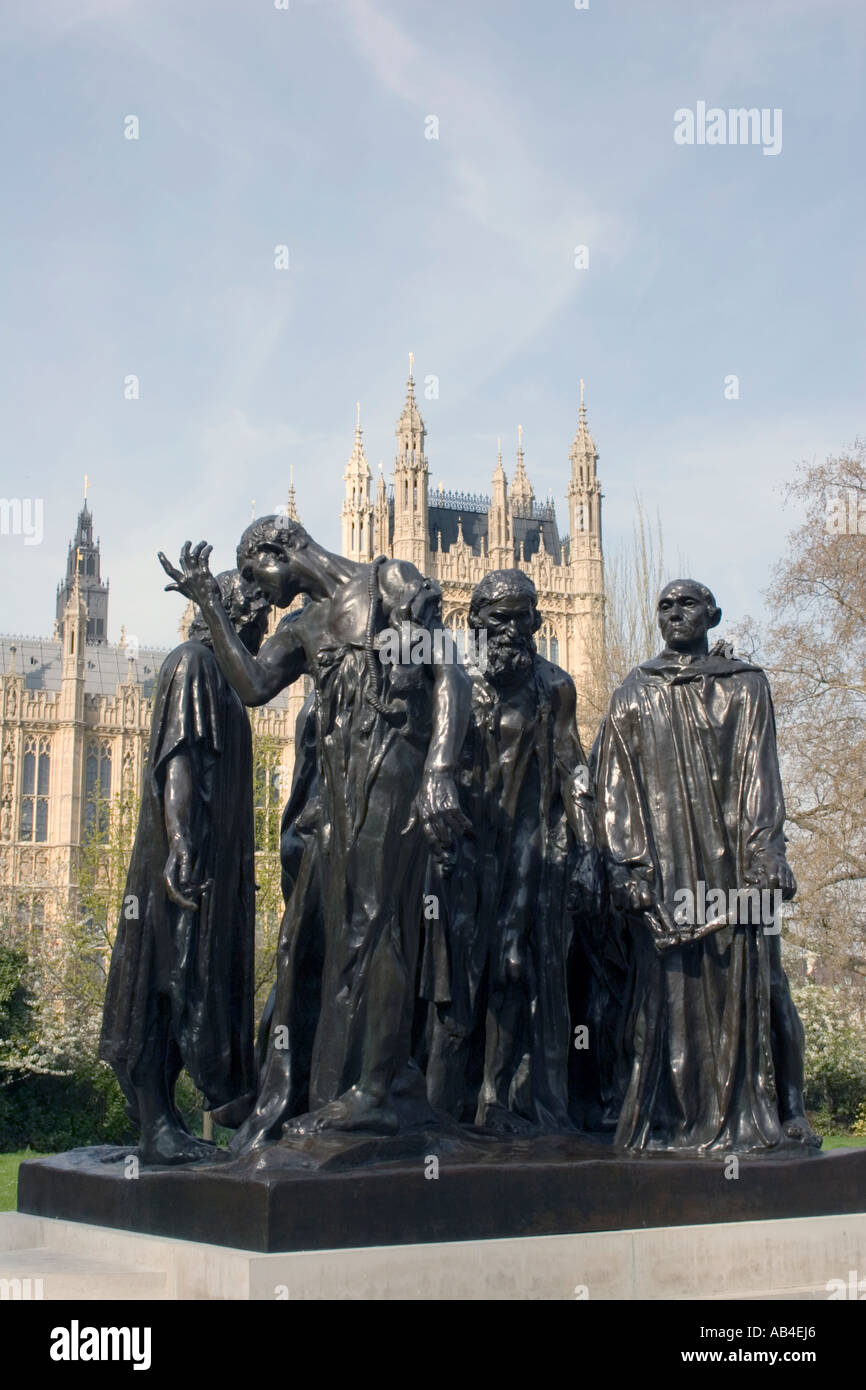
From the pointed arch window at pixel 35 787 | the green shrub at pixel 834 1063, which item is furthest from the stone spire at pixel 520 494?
the green shrub at pixel 834 1063

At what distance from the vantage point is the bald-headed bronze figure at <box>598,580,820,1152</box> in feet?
20.0

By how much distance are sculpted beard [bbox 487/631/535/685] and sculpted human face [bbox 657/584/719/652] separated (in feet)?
2.12

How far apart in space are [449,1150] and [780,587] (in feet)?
66.2

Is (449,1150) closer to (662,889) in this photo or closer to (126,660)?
(662,889)

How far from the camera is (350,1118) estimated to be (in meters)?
5.39

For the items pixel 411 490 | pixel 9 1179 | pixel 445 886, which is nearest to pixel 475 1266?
pixel 445 886

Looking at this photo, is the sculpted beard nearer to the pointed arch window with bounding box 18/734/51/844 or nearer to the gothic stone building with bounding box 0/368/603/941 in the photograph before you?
the gothic stone building with bounding box 0/368/603/941

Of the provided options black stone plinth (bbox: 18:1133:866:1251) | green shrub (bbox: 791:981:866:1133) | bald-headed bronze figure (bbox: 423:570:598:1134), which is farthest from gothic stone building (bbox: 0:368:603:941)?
black stone plinth (bbox: 18:1133:866:1251)

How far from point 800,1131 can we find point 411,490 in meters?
70.9

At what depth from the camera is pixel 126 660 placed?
228 feet

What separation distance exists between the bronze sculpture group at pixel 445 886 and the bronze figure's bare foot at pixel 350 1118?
0.01 m

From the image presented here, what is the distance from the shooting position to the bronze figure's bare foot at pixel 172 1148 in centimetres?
611
